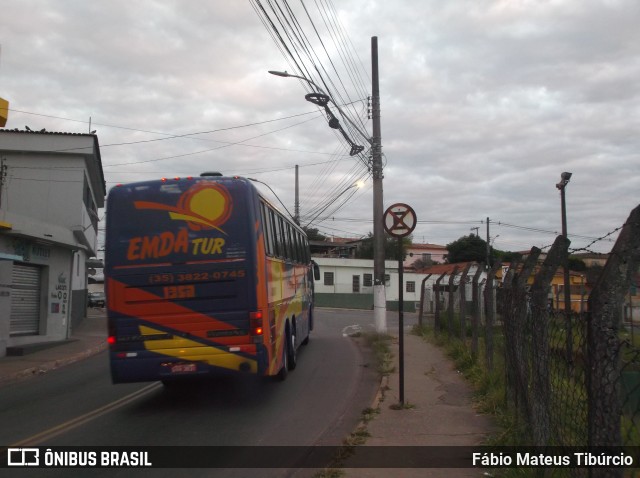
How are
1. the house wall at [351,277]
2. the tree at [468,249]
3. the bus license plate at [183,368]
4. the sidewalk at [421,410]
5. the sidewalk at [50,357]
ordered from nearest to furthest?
the sidewalk at [421,410], the bus license plate at [183,368], the sidewalk at [50,357], the house wall at [351,277], the tree at [468,249]

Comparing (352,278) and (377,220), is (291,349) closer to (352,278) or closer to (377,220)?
(377,220)

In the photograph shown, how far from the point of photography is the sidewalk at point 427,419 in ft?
18.6

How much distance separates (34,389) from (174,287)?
5.22 m

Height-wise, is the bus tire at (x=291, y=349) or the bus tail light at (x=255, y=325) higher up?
the bus tail light at (x=255, y=325)

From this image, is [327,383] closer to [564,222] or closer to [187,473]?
[187,473]

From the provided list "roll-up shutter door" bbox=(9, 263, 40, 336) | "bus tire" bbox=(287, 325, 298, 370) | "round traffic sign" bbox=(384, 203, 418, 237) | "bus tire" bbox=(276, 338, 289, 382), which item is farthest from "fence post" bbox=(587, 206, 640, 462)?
"roll-up shutter door" bbox=(9, 263, 40, 336)

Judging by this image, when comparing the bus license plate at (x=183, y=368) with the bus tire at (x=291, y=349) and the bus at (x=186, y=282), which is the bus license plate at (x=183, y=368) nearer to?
the bus at (x=186, y=282)

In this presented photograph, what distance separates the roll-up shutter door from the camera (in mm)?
17969

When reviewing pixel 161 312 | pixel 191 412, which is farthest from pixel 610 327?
pixel 191 412

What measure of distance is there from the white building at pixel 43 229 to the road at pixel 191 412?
5.50 metres

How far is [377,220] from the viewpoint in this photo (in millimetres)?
19562

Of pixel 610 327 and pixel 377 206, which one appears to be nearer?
pixel 610 327

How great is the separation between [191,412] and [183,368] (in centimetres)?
76

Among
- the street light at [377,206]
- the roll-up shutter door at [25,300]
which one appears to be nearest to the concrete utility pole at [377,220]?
the street light at [377,206]
